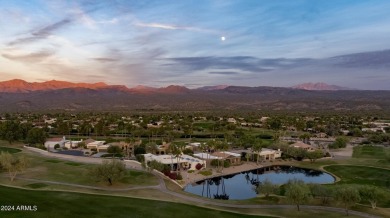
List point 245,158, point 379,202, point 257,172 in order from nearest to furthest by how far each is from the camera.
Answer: point 379,202 → point 257,172 → point 245,158

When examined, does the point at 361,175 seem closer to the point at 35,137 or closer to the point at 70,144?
the point at 70,144

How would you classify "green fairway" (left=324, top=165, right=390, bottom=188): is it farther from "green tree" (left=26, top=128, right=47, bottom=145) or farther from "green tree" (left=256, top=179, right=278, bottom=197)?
"green tree" (left=26, top=128, right=47, bottom=145)

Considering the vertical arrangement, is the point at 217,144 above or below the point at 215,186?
above

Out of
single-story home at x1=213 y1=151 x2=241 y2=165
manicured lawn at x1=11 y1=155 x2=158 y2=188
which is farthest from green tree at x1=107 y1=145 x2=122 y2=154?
single-story home at x1=213 y1=151 x2=241 y2=165

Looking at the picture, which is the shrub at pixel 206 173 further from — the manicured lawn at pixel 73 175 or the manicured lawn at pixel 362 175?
the manicured lawn at pixel 362 175

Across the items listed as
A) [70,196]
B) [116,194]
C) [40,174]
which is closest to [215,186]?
[116,194]

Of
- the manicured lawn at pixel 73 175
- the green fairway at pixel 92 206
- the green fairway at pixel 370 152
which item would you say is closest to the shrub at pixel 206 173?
the manicured lawn at pixel 73 175

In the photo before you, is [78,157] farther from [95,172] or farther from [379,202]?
[379,202]
